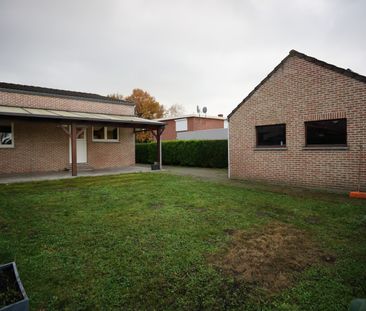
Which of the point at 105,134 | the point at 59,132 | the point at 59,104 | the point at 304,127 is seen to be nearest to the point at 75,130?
the point at 59,132

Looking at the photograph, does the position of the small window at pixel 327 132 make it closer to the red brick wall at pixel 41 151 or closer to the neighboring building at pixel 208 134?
the red brick wall at pixel 41 151

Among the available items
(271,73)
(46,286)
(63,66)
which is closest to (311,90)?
(271,73)

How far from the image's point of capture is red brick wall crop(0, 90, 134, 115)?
12968 mm

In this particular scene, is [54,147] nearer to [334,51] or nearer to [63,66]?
[63,66]

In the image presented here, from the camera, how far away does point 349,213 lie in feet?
18.2

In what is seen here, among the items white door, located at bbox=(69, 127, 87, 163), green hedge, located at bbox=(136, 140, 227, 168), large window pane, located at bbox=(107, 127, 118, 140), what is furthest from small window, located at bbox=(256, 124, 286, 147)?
white door, located at bbox=(69, 127, 87, 163)

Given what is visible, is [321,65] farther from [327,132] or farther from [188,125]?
[188,125]

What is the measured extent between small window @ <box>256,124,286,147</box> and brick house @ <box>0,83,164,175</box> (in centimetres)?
632

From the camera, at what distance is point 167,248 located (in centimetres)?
372

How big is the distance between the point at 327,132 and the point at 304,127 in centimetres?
76

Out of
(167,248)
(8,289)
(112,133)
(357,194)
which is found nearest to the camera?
(8,289)

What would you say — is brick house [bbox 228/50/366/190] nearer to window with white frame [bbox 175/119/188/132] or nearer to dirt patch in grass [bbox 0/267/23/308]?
dirt patch in grass [bbox 0/267/23/308]

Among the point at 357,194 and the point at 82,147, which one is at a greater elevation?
the point at 82,147

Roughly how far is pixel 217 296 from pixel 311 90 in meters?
8.28
